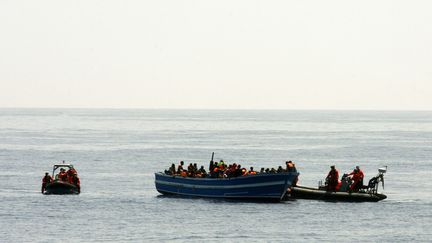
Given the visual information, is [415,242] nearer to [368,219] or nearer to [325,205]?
[368,219]

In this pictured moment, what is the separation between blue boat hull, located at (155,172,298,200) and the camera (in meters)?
59.7

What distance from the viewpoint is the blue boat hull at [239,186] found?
196 feet

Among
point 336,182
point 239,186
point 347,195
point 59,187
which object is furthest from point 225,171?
point 59,187

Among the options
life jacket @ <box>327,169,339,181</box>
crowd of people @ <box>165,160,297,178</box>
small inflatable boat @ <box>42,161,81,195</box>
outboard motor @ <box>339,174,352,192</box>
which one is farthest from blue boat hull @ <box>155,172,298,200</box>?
small inflatable boat @ <box>42,161,81,195</box>

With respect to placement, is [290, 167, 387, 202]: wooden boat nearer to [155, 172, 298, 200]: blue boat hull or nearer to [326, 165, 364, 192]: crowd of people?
[326, 165, 364, 192]: crowd of people

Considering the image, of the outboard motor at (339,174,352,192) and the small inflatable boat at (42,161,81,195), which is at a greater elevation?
the outboard motor at (339,174,352,192)

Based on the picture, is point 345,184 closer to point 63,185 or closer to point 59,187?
point 63,185

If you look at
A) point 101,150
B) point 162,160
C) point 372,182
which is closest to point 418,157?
point 162,160

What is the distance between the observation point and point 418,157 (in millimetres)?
119625

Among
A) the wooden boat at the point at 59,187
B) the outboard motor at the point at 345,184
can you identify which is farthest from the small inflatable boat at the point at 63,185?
the outboard motor at the point at 345,184

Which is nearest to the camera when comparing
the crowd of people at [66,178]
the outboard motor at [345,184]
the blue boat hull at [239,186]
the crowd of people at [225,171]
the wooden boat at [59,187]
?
the crowd of people at [225,171]

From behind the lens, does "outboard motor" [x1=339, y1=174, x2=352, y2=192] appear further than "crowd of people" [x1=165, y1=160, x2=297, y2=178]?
Yes

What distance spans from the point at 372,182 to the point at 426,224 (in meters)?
8.78

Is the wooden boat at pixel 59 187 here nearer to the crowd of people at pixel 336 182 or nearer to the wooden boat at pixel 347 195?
the wooden boat at pixel 347 195
